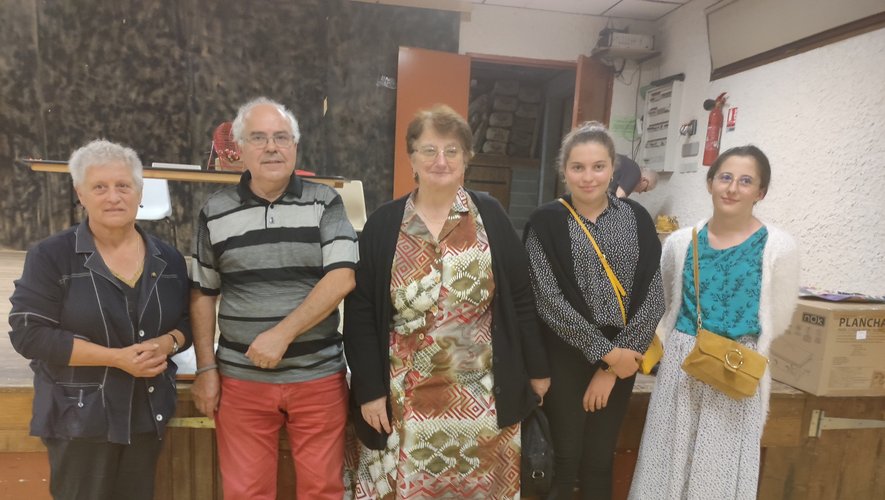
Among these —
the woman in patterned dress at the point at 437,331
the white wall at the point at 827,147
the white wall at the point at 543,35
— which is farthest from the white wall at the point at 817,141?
the woman in patterned dress at the point at 437,331

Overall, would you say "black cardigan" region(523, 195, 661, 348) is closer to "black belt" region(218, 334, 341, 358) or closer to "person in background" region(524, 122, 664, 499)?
"person in background" region(524, 122, 664, 499)

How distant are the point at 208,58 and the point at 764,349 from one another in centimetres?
470

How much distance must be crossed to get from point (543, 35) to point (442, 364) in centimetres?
443

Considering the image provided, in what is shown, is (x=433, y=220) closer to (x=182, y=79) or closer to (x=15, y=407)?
(x=15, y=407)

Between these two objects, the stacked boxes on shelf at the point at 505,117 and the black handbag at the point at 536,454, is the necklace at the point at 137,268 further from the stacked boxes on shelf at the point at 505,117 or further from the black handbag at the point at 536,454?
the stacked boxes on shelf at the point at 505,117

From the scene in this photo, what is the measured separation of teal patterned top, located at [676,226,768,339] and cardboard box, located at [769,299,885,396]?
1.59 feet

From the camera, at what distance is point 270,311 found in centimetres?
137

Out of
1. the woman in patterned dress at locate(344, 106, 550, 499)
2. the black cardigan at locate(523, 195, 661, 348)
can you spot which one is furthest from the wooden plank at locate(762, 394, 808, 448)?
the woman in patterned dress at locate(344, 106, 550, 499)

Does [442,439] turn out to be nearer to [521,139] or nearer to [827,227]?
[827,227]

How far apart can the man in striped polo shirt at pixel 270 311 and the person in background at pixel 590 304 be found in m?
0.58

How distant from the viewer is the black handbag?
1.47m

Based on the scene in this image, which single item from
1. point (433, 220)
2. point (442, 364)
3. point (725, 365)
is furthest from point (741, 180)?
point (442, 364)

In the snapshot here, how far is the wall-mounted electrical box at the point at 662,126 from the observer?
456cm

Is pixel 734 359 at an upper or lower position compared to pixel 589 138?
lower
